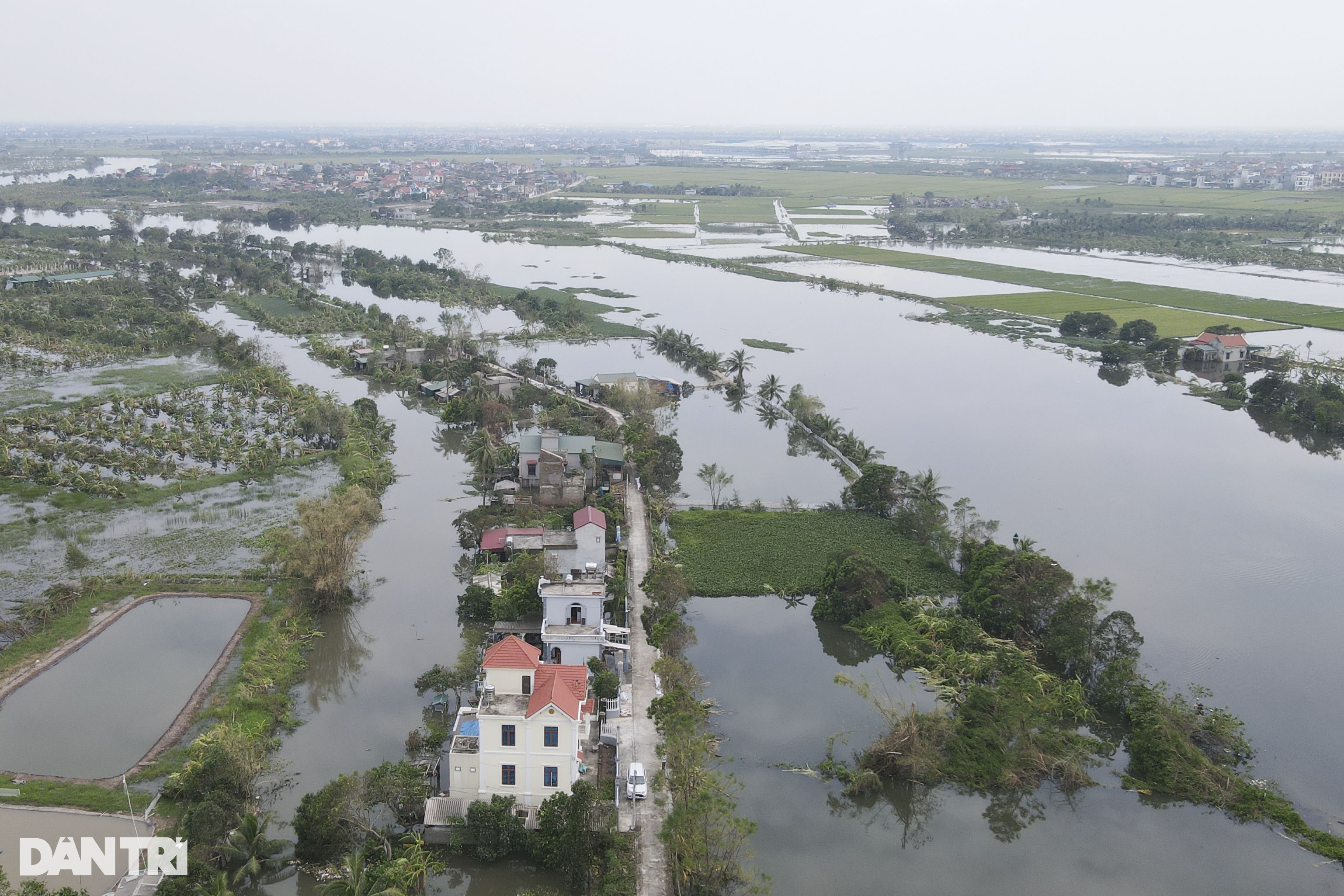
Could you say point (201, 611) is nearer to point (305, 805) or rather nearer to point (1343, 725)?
point (305, 805)

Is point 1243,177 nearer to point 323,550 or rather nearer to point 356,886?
point 323,550

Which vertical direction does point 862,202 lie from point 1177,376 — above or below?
above

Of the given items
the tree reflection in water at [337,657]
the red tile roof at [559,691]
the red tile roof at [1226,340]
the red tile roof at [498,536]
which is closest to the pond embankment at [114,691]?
the tree reflection in water at [337,657]

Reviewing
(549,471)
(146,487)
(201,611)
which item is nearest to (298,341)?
(146,487)

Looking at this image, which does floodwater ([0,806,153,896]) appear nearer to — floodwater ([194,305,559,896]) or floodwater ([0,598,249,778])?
floodwater ([0,598,249,778])

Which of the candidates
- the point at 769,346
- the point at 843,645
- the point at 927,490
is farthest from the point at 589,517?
the point at 769,346

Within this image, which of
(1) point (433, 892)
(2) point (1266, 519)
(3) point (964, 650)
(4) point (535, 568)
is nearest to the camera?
(1) point (433, 892)
